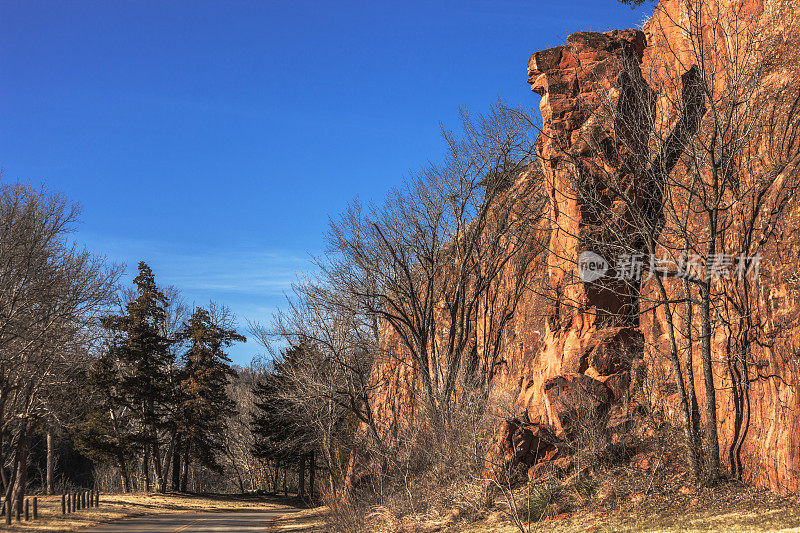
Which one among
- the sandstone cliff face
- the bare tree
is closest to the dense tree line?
the bare tree

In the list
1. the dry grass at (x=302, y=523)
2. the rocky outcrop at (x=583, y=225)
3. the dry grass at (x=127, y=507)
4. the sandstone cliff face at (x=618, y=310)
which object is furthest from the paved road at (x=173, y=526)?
the rocky outcrop at (x=583, y=225)

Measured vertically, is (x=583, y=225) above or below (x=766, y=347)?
above

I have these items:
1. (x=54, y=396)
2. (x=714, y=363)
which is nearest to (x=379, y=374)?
(x=54, y=396)

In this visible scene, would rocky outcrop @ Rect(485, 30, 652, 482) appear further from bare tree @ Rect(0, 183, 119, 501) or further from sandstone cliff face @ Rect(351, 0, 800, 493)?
bare tree @ Rect(0, 183, 119, 501)

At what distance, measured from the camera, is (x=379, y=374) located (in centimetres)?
3462

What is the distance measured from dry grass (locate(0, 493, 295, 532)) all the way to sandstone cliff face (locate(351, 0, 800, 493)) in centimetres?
1596

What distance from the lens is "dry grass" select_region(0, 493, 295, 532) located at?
72.4 feet

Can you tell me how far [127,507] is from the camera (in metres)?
30.7

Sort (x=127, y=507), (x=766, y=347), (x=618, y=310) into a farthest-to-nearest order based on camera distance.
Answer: (x=127, y=507) → (x=618, y=310) → (x=766, y=347)

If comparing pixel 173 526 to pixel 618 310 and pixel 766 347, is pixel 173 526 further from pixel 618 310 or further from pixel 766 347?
pixel 766 347

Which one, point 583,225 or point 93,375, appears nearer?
point 583,225

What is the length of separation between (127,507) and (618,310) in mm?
25564

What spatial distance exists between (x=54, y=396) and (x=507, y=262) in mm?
23209

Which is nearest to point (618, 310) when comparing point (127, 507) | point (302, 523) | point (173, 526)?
point (302, 523)
